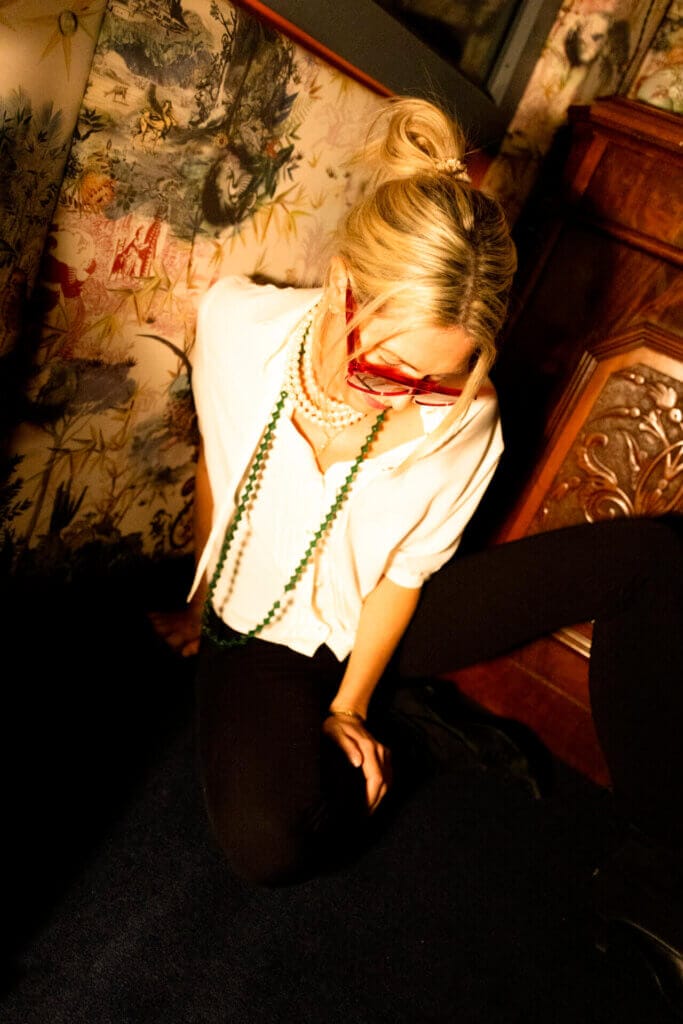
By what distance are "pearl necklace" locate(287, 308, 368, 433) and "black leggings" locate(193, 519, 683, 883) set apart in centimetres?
38

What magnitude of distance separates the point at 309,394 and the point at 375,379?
0.70 ft

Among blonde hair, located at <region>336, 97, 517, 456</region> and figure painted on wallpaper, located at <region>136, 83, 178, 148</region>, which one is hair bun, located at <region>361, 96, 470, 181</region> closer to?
blonde hair, located at <region>336, 97, 517, 456</region>

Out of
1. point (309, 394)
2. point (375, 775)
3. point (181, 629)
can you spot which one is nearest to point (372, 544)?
point (309, 394)

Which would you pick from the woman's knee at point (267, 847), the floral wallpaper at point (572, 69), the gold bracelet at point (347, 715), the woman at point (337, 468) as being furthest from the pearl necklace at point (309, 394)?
the floral wallpaper at point (572, 69)

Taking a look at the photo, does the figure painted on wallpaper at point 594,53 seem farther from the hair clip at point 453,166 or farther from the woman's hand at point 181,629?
the woman's hand at point 181,629

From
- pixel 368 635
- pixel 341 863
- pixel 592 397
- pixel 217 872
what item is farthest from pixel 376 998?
pixel 592 397

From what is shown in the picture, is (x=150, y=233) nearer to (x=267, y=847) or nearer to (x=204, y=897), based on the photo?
(x=267, y=847)

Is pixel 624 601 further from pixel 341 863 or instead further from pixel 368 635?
pixel 341 863

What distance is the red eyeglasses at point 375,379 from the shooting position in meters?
0.81

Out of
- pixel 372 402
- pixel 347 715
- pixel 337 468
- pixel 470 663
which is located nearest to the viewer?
pixel 372 402

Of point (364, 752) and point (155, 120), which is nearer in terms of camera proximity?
point (155, 120)

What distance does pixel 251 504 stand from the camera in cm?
106

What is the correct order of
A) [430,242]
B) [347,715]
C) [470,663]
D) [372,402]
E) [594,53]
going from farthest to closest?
[594,53] → [470,663] → [347,715] → [372,402] → [430,242]

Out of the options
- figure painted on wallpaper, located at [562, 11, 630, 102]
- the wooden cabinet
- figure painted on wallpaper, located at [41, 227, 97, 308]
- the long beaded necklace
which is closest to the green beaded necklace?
the long beaded necklace
